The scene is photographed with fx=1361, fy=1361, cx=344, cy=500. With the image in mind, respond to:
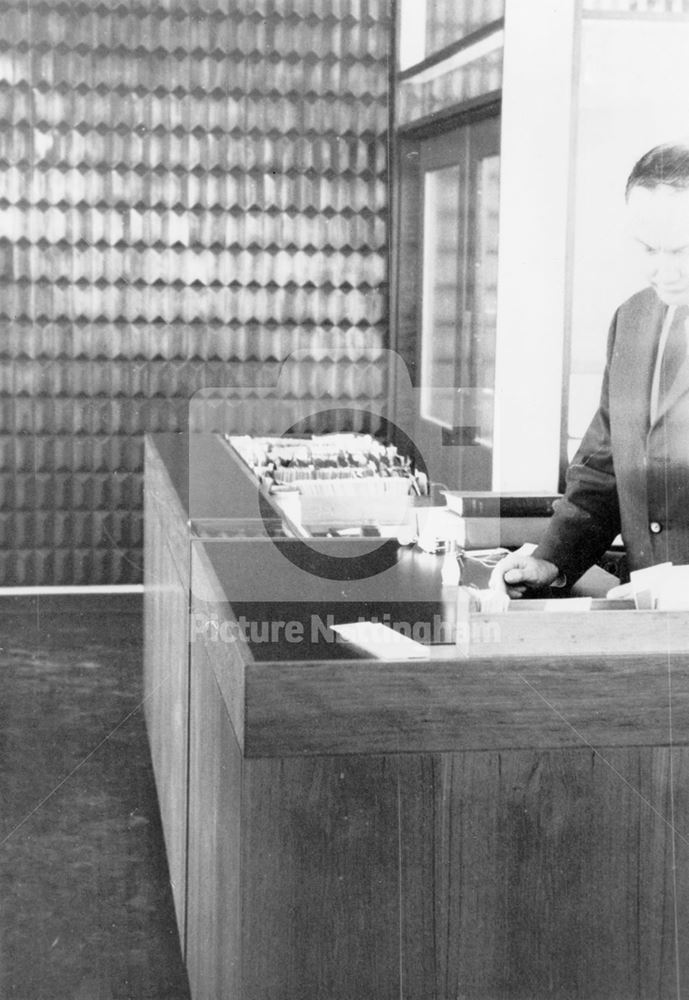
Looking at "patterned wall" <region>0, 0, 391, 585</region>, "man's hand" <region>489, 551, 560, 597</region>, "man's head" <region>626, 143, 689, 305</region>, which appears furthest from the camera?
"patterned wall" <region>0, 0, 391, 585</region>

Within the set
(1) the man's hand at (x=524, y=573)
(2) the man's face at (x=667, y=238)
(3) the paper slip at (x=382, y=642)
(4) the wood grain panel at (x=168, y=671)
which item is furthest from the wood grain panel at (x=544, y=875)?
(2) the man's face at (x=667, y=238)

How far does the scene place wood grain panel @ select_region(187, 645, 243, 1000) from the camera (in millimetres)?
1942

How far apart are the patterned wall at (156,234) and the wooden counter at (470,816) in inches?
192

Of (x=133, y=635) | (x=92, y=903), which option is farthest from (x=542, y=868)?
(x=133, y=635)

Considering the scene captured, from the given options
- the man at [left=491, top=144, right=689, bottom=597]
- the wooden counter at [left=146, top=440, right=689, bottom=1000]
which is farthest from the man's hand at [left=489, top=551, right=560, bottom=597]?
the wooden counter at [left=146, top=440, right=689, bottom=1000]

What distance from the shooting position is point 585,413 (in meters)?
5.49

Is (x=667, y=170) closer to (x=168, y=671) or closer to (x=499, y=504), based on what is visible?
(x=499, y=504)

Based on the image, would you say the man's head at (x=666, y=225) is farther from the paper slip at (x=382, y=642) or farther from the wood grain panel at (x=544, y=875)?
the wood grain panel at (x=544, y=875)

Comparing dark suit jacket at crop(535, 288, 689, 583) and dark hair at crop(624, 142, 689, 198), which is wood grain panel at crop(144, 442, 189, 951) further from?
dark hair at crop(624, 142, 689, 198)

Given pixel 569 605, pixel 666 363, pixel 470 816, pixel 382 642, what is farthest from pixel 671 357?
pixel 470 816

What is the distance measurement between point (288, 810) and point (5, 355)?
516 cm

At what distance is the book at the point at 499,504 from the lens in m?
3.28

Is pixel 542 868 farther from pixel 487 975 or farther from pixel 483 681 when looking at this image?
pixel 483 681

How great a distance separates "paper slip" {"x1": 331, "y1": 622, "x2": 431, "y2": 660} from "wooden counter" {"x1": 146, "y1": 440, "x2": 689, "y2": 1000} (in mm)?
31
